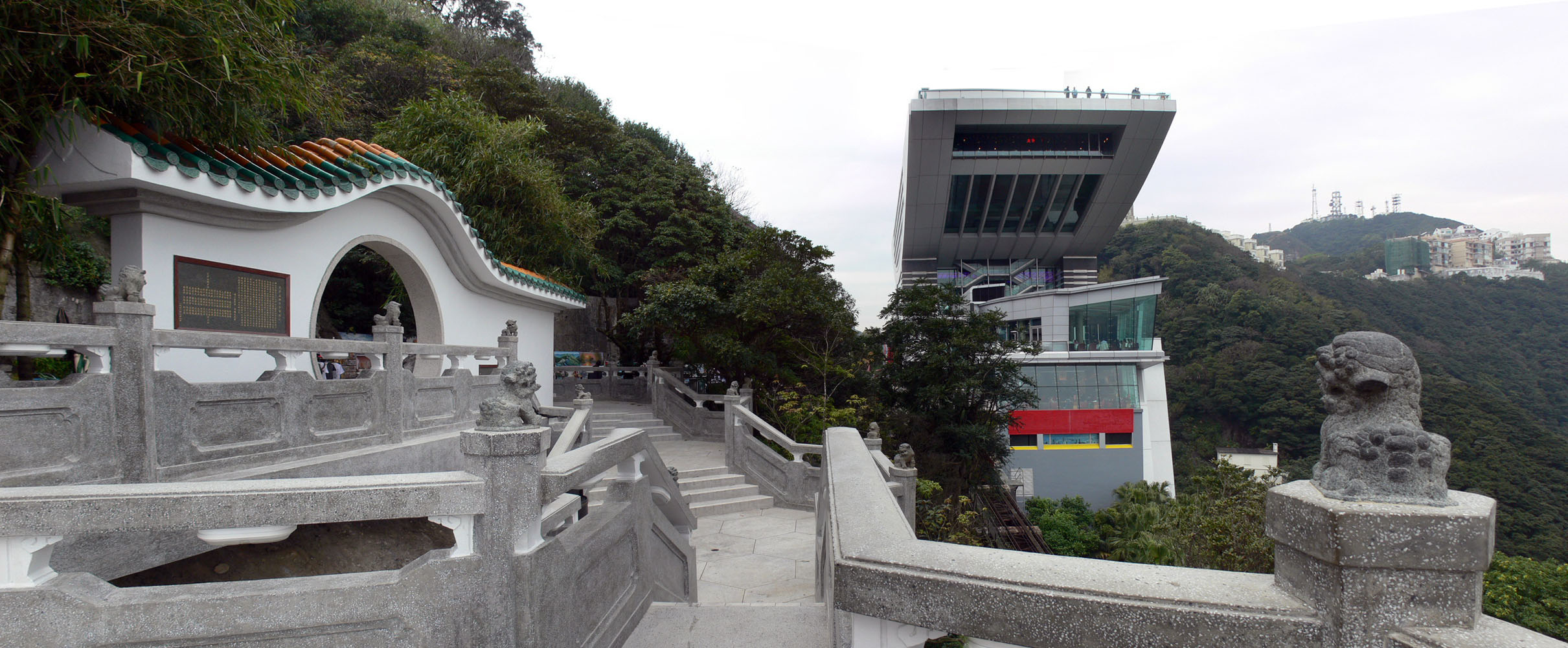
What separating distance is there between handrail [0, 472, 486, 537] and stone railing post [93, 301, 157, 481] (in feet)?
5.55

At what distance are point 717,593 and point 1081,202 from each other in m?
31.3

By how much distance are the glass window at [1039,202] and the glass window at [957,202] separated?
315 centimetres

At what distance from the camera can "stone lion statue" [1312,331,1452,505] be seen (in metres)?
1.60

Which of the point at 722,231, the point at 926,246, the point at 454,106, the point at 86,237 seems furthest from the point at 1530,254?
the point at 86,237

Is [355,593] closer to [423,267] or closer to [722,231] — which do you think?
[423,267]

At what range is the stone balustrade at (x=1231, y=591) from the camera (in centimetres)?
154

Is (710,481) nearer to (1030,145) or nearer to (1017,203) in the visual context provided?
(1030,145)

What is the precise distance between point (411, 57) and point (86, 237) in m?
10.6

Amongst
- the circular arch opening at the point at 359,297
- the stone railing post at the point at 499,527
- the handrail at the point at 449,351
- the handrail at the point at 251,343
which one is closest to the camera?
the stone railing post at the point at 499,527

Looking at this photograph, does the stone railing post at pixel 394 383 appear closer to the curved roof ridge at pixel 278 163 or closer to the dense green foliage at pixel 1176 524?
the curved roof ridge at pixel 278 163

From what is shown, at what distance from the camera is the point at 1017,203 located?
106 ft

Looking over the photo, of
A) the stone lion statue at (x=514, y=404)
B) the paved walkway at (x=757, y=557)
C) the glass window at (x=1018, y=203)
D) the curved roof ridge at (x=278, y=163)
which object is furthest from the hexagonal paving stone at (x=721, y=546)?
the glass window at (x=1018, y=203)

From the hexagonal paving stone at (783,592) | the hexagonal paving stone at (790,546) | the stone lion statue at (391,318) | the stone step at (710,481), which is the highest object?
the stone lion statue at (391,318)

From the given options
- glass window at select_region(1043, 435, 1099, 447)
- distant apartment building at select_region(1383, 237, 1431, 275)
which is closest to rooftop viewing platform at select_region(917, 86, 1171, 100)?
glass window at select_region(1043, 435, 1099, 447)
